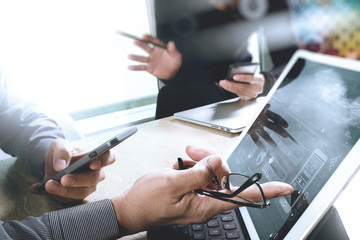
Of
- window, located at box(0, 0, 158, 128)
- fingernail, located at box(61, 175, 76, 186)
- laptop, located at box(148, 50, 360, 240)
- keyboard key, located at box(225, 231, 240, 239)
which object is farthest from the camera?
window, located at box(0, 0, 158, 128)

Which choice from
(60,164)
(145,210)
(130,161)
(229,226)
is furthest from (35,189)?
(229,226)

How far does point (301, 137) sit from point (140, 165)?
382mm

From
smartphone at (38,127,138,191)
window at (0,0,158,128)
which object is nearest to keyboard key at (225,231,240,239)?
smartphone at (38,127,138,191)

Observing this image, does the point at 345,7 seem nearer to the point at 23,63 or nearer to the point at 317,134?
the point at 317,134

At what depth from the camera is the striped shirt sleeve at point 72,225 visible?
0.41m

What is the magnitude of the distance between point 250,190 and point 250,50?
48.6 inches

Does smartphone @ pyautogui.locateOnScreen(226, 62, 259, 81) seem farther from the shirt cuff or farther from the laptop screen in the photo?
the shirt cuff

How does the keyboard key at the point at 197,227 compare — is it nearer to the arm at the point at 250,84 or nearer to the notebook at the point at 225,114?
the notebook at the point at 225,114

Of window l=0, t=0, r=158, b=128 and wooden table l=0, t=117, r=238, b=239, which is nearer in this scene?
wooden table l=0, t=117, r=238, b=239

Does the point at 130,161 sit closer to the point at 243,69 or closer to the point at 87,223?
the point at 87,223

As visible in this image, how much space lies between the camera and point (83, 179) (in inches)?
20.9

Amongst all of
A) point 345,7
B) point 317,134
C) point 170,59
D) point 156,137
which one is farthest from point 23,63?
point 345,7

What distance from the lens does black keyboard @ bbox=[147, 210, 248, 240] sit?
0.40 meters

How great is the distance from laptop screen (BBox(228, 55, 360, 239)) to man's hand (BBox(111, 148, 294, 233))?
0.03 meters
